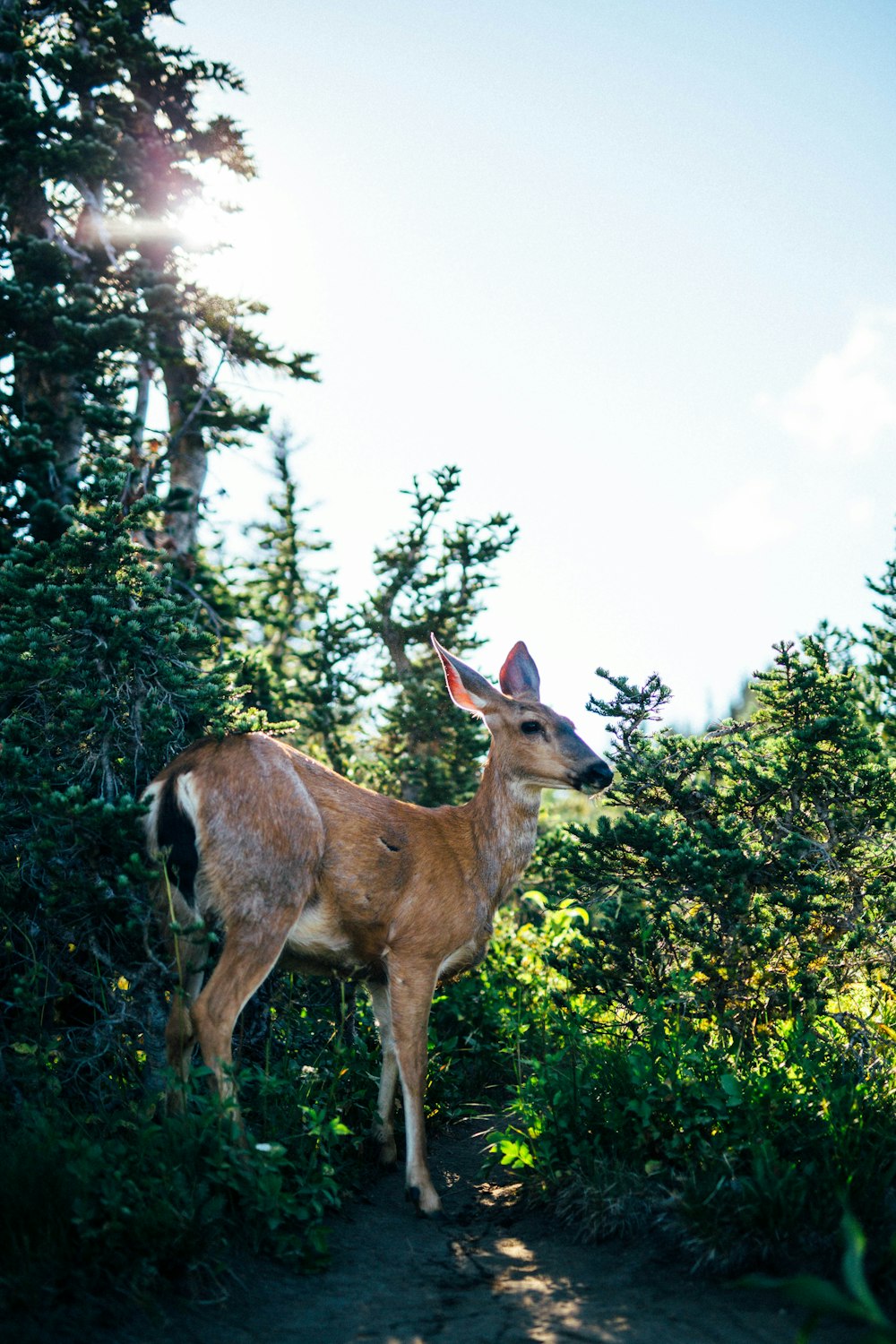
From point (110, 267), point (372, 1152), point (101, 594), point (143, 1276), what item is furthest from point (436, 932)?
point (110, 267)

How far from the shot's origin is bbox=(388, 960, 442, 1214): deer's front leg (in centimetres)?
527

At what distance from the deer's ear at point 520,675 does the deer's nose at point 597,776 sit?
871 millimetres

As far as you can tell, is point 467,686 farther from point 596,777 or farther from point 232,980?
point 232,980

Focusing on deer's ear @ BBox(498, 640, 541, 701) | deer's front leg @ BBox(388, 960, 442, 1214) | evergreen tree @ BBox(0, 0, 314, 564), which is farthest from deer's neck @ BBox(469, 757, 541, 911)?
evergreen tree @ BBox(0, 0, 314, 564)

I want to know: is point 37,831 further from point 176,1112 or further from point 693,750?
point 693,750

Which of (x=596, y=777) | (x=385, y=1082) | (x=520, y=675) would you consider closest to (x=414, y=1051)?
(x=385, y=1082)

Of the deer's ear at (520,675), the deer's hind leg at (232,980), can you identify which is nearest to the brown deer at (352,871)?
the deer's hind leg at (232,980)

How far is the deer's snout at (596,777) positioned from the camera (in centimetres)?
620

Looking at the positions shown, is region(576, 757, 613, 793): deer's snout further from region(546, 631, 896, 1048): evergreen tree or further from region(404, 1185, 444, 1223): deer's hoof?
region(404, 1185, 444, 1223): deer's hoof

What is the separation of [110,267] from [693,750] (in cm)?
814

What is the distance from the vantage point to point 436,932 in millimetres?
5805

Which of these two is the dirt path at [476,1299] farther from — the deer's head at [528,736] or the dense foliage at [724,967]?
the deer's head at [528,736]

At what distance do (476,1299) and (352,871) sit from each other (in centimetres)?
217

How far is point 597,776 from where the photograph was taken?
6207 mm
